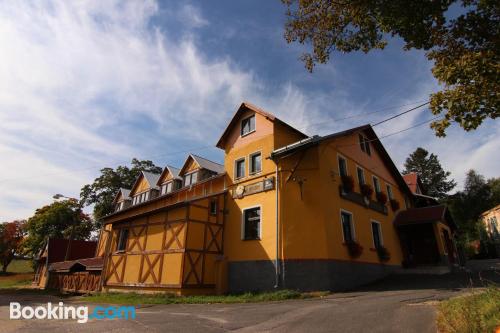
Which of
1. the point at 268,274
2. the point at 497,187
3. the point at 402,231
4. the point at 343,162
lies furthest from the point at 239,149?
the point at 497,187

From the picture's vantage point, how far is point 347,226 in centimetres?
1817

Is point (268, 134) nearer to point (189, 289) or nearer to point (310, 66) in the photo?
point (310, 66)

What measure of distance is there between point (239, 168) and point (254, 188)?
8.01 feet

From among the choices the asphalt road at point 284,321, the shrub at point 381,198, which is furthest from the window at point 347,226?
the asphalt road at point 284,321

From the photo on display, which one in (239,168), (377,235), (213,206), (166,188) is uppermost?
(166,188)

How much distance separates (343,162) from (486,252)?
3518 centimetres

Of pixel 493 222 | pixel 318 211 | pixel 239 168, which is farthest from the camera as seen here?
pixel 493 222

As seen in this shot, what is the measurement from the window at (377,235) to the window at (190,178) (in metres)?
13.5

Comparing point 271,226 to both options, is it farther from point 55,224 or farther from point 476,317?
point 55,224

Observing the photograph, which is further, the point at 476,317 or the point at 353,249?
Answer: the point at 353,249

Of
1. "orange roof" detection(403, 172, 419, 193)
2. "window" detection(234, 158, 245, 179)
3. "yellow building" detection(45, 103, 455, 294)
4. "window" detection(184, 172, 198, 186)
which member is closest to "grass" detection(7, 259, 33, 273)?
"window" detection(184, 172, 198, 186)

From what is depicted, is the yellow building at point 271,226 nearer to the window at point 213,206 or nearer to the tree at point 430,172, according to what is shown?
the window at point 213,206

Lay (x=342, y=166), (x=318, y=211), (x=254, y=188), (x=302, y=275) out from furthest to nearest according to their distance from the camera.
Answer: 1. (x=342, y=166)
2. (x=254, y=188)
3. (x=318, y=211)
4. (x=302, y=275)

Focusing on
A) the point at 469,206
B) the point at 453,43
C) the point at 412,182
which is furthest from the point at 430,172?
the point at 453,43
